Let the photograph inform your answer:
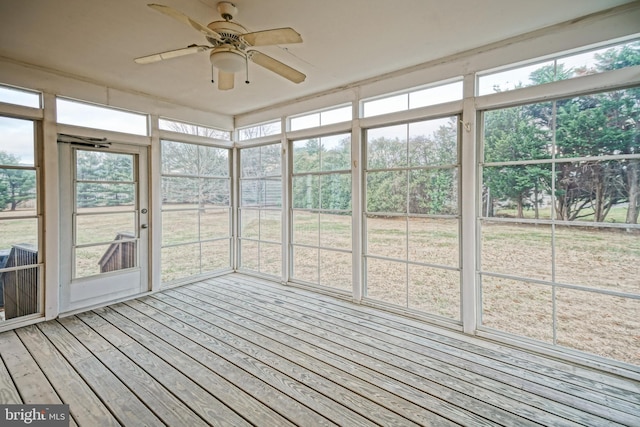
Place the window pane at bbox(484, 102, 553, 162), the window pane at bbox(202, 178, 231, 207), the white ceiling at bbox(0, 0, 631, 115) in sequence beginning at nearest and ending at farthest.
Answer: the white ceiling at bbox(0, 0, 631, 115) → the window pane at bbox(484, 102, 553, 162) → the window pane at bbox(202, 178, 231, 207)

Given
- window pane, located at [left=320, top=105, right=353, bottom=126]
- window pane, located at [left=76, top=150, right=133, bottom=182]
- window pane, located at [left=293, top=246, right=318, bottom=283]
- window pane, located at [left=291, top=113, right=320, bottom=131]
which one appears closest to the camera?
window pane, located at [left=76, top=150, right=133, bottom=182]

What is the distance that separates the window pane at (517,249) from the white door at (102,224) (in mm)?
4327

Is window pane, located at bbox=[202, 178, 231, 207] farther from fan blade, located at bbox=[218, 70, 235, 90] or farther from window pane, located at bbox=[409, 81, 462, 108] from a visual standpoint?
window pane, located at bbox=[409, 81, 462, 108]

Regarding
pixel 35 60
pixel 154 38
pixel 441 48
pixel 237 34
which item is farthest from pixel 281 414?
pixel 35 60

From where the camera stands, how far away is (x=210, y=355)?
8.63 ft

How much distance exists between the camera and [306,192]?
4.49m

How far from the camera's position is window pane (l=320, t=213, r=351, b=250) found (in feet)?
13.3

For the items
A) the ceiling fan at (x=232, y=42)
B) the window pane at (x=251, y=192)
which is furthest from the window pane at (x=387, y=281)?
the ceiling fan at (x=232, y=42)

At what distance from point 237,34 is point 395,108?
82.2 inches

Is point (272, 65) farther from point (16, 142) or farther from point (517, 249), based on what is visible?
point (16, 142)

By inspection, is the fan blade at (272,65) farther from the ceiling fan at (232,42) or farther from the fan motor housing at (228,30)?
the fan motor housing at (228,30)

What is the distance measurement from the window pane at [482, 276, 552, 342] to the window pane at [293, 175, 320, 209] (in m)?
2.35

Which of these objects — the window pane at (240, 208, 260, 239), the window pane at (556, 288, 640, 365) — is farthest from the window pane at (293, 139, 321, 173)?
the window pane at (556, 288, 640, 365)

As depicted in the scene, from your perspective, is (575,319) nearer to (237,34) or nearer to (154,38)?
(237,34)
